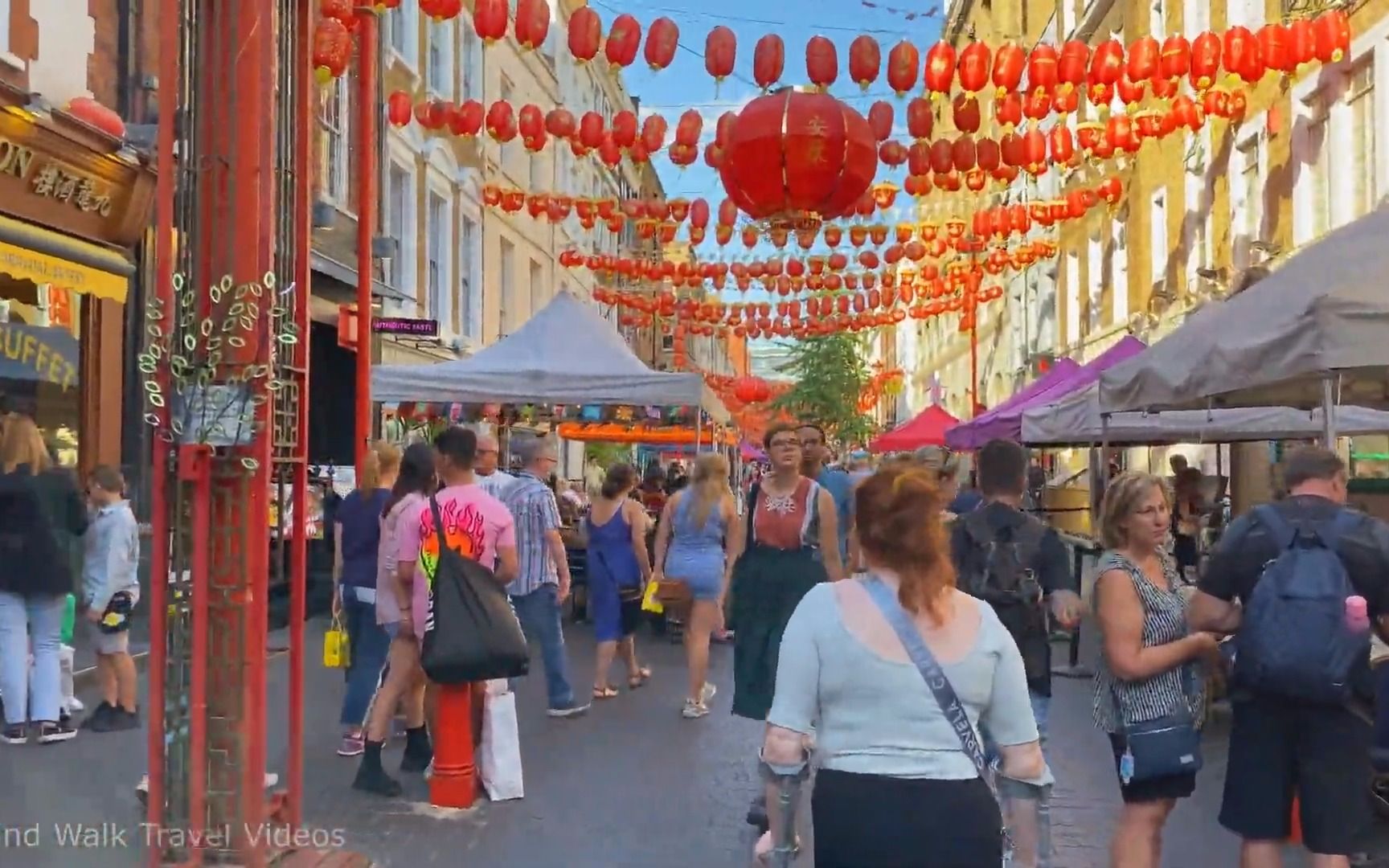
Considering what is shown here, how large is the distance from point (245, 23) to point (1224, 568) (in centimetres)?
381

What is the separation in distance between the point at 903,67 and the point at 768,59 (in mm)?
1198

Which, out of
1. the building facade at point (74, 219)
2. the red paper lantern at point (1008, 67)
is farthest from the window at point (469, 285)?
the red paper lantern at point (1008, 67)

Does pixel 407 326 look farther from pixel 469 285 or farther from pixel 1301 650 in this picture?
pixel 1301 650

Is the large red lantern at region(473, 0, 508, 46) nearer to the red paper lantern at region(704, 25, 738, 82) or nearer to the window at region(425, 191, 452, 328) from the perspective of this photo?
the red paper lantern at region(704, 25, 738, 82)

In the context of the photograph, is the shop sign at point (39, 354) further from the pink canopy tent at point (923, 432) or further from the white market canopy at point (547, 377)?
the pink canopy tent at point (923, 432)

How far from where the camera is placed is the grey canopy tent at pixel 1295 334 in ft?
17.9

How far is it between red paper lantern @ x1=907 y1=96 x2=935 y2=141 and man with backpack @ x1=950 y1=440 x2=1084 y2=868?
22.4 feet

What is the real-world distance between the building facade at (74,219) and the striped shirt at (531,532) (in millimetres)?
4654

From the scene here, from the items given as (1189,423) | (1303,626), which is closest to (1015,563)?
(1303,626)

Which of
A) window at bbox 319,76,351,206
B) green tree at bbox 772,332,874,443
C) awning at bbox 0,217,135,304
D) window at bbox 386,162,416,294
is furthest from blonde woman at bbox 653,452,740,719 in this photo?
green tree at bbox 772,332,874,443

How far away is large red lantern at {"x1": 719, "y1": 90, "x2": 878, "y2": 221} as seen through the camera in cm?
985

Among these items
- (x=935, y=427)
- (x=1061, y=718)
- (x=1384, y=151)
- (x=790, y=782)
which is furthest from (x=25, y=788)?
(x=935, y=427)

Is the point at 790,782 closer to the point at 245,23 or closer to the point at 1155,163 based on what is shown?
the point at 245,23

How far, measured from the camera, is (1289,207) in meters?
17.2
